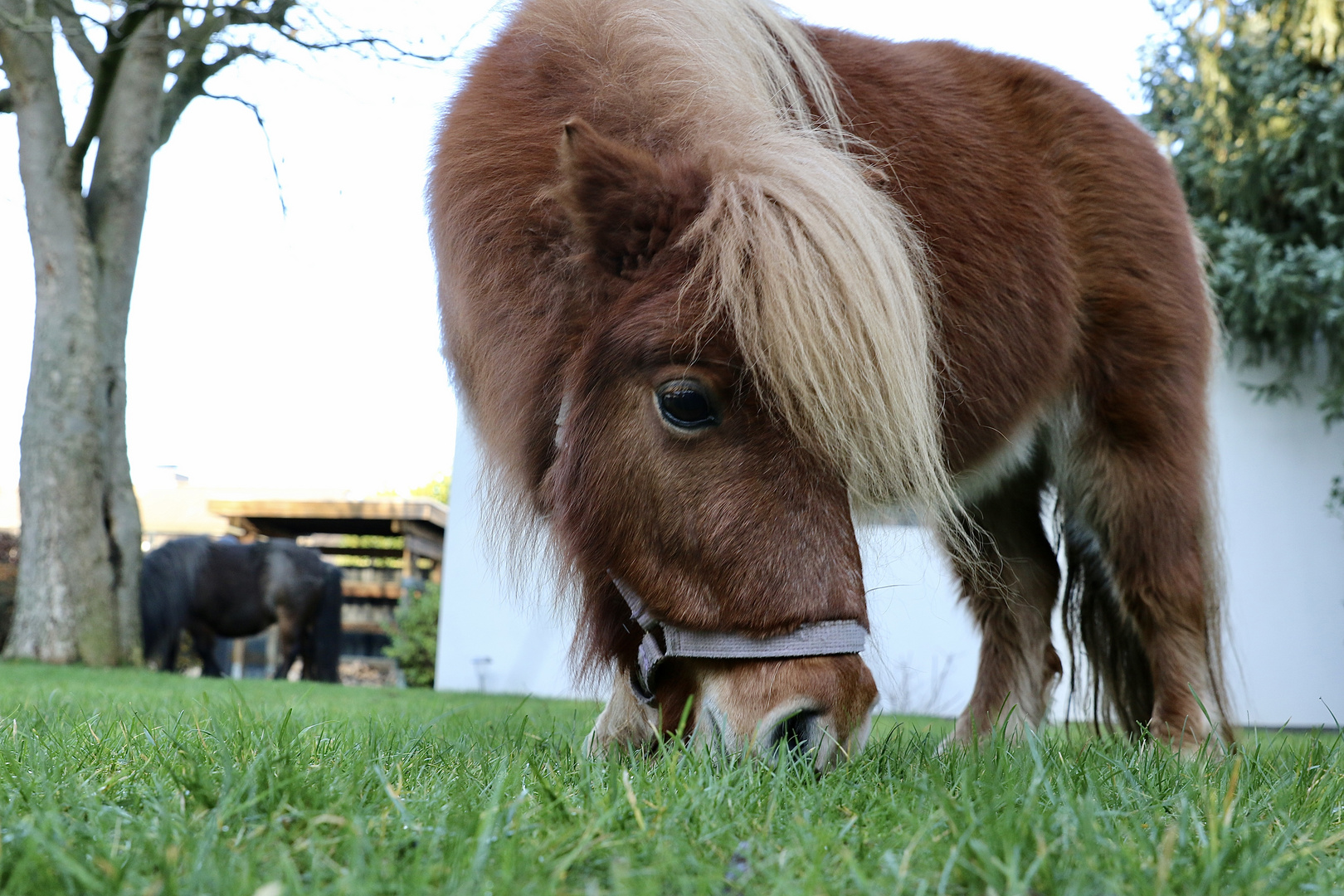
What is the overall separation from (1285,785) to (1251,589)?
8264 millimetres

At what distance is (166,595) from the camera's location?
1024 cm

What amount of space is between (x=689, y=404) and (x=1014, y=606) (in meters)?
2.27

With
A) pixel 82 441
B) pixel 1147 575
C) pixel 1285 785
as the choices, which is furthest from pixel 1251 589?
pixel 82 441

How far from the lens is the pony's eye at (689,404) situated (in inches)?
72.5

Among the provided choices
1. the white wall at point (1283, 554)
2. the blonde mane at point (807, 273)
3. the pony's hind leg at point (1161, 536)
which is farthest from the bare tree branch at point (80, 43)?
the white wall at point (1283, 554)

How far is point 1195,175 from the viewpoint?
8680 mm

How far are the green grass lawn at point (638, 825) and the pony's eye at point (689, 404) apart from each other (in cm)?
60

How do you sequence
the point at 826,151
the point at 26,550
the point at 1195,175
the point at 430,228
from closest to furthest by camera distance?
the point at 826,151 < the point at 430,228 < the point at 26,550 < the point at 1195,175

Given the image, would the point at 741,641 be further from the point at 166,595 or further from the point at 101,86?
the point at 166,595

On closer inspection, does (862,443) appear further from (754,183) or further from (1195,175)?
(1195,175)

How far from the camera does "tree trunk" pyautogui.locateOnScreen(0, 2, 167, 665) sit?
7949 millimetres

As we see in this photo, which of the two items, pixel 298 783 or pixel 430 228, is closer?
pixel 298 783

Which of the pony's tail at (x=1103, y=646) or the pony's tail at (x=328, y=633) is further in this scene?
the pony's tail at (x=328, y=633)

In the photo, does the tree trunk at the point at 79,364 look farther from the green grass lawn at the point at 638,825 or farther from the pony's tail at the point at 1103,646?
the pony's tail at the point at 1103,646
